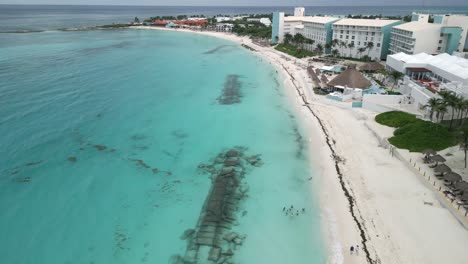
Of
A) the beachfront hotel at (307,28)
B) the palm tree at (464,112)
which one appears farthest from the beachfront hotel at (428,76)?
the beachfront hotel at (307,28)

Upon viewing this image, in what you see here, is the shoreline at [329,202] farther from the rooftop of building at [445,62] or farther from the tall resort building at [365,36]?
the tall resort building at [365,36]

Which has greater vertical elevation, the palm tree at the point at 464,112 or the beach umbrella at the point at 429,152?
the palm tree at the point at 464,112

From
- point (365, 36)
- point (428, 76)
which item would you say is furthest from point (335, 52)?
point (428, 76)

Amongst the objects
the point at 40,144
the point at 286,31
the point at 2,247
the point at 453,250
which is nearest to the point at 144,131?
the point at 40,144

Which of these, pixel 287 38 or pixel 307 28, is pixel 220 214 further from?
pixel 307 28

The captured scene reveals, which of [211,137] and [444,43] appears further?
[444,43]

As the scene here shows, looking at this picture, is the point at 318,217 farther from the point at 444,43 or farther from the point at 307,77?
the point at 444,43

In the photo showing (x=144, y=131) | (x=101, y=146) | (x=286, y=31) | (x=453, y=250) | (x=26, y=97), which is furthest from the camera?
(x=286, y=31)
